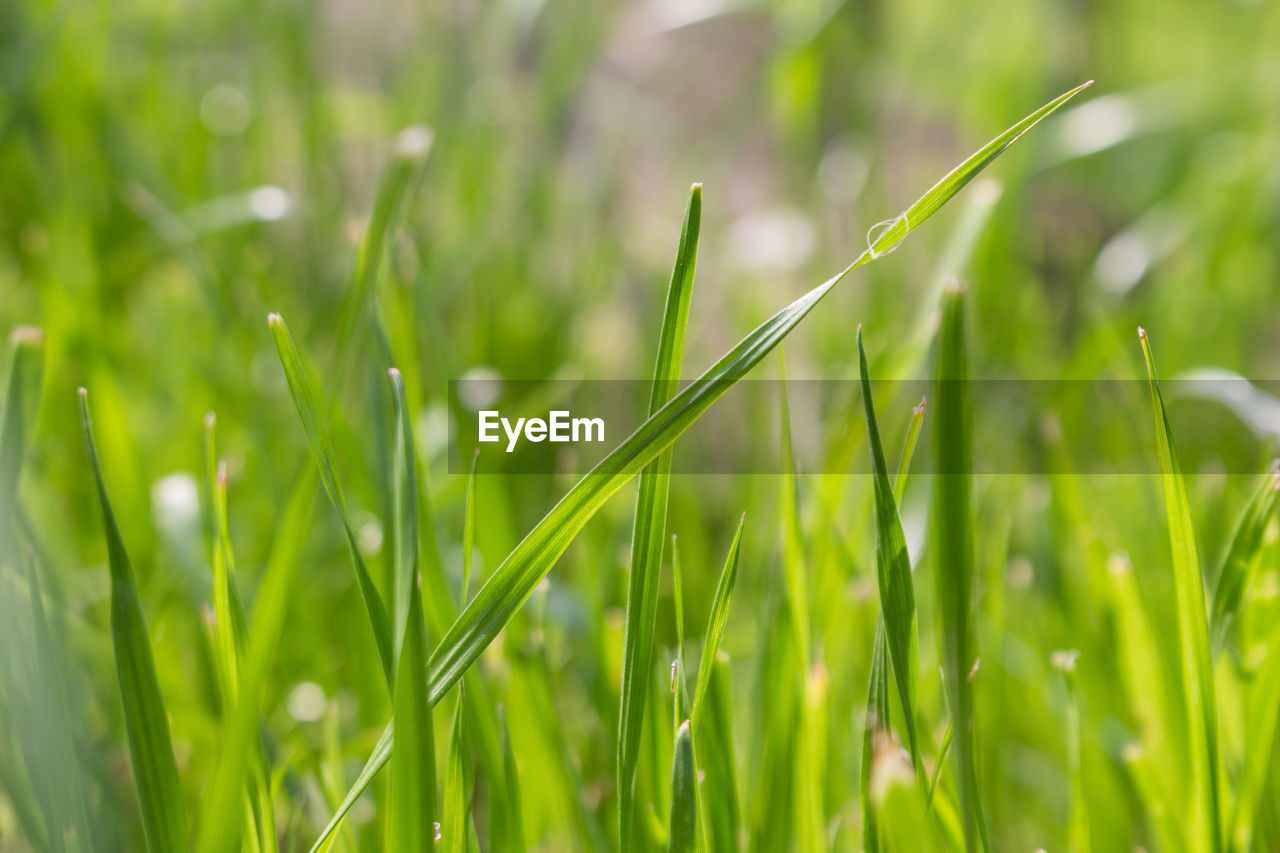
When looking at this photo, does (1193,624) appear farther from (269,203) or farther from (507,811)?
(269,203)

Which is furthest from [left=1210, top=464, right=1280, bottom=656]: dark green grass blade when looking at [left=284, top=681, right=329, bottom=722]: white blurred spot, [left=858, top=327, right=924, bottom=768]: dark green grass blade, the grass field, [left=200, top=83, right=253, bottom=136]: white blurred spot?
[left=200, top=83, right=253, bottom=136]: white blurred spot

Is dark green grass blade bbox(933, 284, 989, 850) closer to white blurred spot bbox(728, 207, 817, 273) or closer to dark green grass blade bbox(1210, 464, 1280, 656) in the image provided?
dark green grass blade bbox(1210, 464, 1280, 656)

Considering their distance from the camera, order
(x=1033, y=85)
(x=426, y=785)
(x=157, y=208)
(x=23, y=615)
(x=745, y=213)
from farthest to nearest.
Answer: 1. (x=745, y=213)
2. (x=1033, y=85)
3. (x=157, y=208)
4. (x=23, y=615)
5. (x=426, y=785)

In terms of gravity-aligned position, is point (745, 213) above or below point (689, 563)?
above

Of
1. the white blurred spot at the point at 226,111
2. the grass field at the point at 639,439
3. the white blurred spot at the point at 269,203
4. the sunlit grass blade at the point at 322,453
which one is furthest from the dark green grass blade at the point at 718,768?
the white blurred spot at the point at 226,111

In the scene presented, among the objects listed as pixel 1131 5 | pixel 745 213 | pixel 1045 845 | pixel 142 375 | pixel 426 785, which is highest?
pixel 1131 5

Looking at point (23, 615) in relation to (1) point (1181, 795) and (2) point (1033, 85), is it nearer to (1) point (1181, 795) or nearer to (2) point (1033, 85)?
(1) point (1181, 795)

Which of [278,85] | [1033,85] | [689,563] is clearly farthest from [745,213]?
[689,563]
